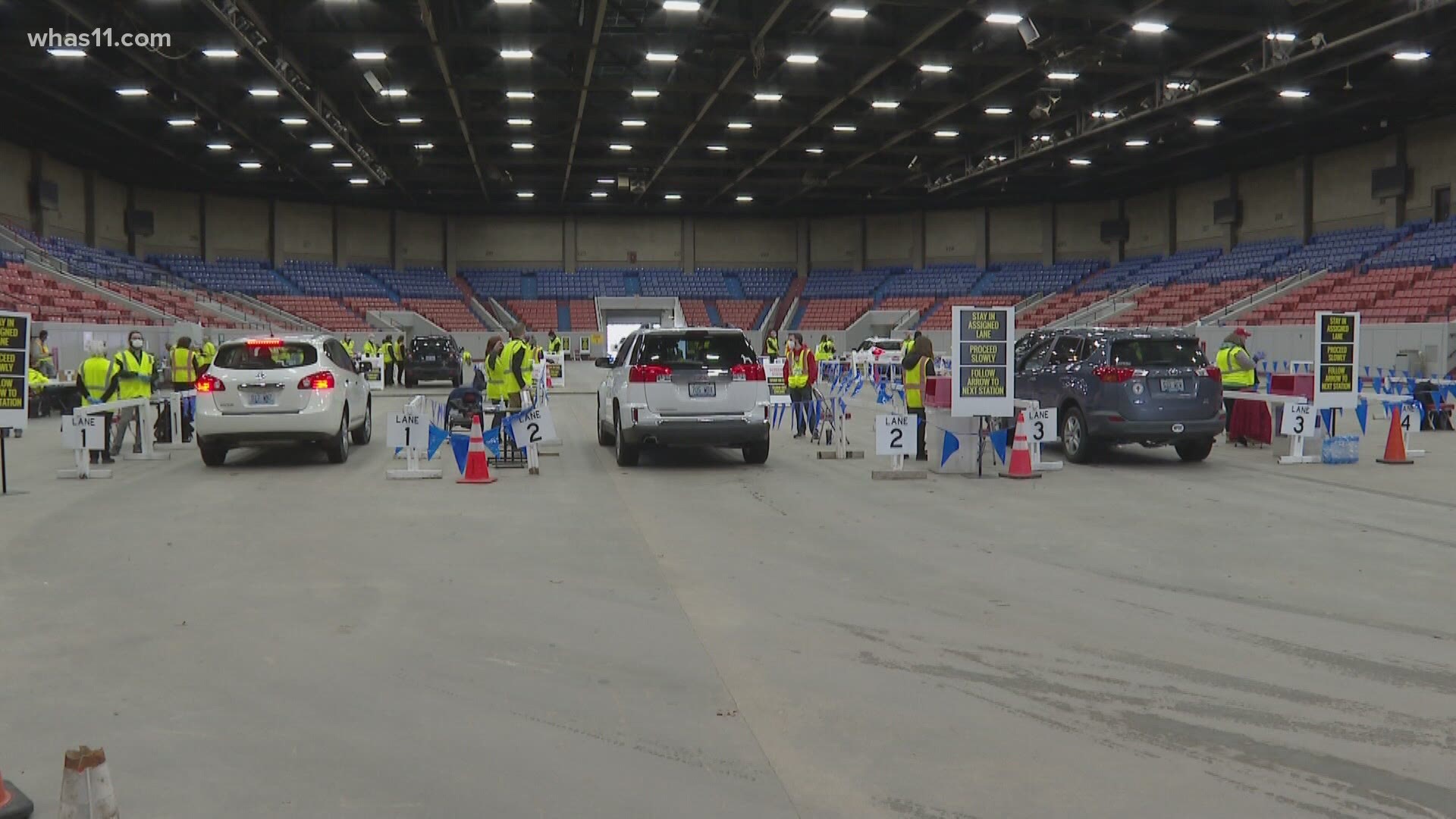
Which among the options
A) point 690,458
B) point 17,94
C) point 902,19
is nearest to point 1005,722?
point 690,458

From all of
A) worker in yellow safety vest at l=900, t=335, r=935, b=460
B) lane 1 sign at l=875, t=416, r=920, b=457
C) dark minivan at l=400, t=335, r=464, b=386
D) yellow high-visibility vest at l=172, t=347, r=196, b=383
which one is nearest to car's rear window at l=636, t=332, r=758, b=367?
lane 1 sign at l=875, t=416, r=920, b=457

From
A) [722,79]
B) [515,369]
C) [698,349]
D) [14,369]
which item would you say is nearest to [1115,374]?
[698,349]

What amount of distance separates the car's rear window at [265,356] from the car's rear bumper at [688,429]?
4.33m

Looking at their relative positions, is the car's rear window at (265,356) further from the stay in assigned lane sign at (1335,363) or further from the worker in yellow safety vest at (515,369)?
the stay in assigned lane sign at (1335,363)

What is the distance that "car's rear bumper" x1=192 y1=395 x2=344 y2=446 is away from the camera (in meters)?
14.2

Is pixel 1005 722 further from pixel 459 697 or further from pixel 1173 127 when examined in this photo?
pixel 1173 127

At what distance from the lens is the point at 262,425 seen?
14.2 m

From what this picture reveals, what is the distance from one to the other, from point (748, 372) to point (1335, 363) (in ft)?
27.4

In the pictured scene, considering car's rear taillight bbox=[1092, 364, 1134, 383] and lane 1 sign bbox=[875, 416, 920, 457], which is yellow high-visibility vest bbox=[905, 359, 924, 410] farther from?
car's rear taillight bbox=[1092, 364, 1134, 383]

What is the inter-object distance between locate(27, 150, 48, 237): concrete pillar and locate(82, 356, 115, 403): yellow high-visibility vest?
34.6 m

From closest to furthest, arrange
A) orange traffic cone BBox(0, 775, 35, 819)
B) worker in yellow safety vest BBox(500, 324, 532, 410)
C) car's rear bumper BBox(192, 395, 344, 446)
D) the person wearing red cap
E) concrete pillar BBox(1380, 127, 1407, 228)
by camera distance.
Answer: orange traffic cone BBox(0, 775, 35, 819) < car's rear bumper BBox(192, 395, 344, 446) < worker in yellow safety vest BBox(500, 324, 532, 410) < the person wearing red cap < concrete pillar BBox(1380, 127, 1407, 228)

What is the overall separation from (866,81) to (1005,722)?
30.3m

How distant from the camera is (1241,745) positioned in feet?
15.4

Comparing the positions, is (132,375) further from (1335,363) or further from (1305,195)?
(1305,195)
